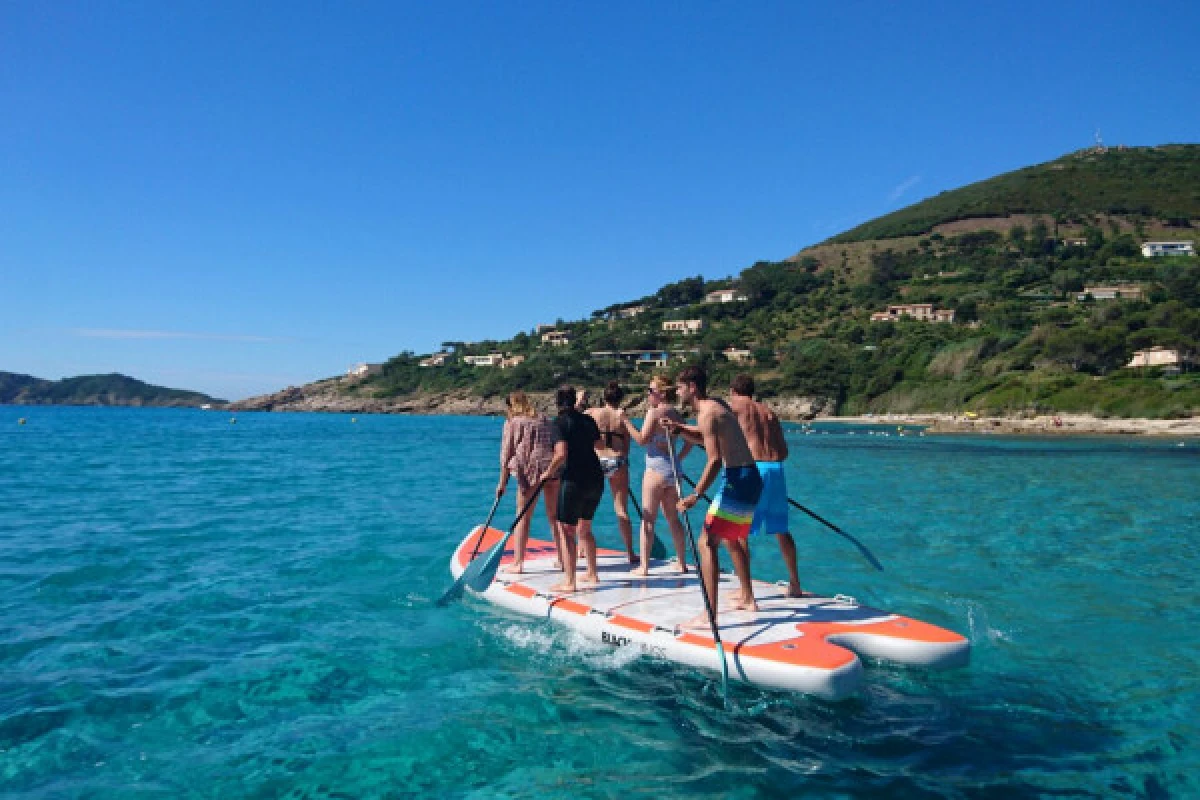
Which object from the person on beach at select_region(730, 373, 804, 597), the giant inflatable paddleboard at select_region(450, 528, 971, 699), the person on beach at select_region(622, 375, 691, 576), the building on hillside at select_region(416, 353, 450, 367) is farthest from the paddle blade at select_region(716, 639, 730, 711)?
the building on hillside at select_region(416, 353, 450, 367)

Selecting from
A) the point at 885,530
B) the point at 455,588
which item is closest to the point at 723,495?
the point at 455,588

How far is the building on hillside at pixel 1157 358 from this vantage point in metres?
65.8

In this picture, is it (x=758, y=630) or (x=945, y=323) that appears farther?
(x=945, y=323)

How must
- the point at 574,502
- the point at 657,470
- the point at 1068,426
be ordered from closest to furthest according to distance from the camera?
1. the point at 574,502
2. the point at 657,470
3. the point at 1068,426

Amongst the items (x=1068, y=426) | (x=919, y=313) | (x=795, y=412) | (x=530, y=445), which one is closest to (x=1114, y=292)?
(x=919, y=313)

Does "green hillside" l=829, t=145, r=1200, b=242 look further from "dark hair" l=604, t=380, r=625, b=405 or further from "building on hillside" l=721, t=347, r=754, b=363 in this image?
"dark hair" l=604, t=380, r=625, b=405

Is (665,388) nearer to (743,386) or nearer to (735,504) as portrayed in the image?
(743,386)

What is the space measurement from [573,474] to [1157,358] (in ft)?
246

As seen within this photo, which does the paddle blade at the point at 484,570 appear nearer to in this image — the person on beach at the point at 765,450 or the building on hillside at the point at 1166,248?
the person on beach at the point at 765,450

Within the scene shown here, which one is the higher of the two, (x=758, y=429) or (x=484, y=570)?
(x=758, y=429)

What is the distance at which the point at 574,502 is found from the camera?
346 inches

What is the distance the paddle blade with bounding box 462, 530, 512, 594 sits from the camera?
895 centimetres

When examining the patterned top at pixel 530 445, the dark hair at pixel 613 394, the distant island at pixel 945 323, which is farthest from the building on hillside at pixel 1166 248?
the patterned top at pixel 530 445

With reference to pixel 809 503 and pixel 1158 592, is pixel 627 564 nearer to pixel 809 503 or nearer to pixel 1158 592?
pixel 1158 592
